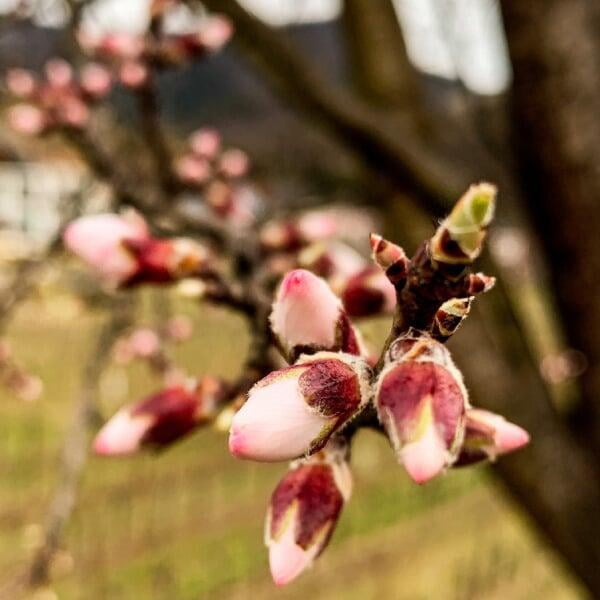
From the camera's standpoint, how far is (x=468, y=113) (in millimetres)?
2883

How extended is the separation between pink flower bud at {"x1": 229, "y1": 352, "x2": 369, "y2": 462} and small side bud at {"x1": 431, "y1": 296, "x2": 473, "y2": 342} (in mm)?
54

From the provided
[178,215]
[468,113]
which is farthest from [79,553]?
Answer: [178,215]

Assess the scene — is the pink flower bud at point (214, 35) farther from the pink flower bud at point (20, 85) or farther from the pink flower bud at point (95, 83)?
the pink flower bud at point (20, 85)

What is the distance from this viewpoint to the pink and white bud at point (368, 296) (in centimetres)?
67

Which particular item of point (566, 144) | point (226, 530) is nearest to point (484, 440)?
point (566, 144)

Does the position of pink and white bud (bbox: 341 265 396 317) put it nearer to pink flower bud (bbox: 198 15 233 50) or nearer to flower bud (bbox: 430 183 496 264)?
flower bud (bbox: 430 183 496 264)

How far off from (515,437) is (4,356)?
1.50 metres

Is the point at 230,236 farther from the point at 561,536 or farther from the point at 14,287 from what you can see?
the point at 561,536

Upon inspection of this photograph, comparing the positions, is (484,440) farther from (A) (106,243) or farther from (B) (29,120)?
(B) (29,120)

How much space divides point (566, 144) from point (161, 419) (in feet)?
5.12

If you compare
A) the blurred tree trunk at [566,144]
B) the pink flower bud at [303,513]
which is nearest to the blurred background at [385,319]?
the blurred tree trunk at [566,144]

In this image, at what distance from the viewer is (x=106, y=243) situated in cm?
73

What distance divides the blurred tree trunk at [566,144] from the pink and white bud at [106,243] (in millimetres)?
1477

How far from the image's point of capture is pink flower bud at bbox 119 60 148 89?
1.56 m
